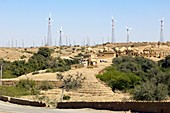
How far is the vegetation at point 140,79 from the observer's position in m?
41.9

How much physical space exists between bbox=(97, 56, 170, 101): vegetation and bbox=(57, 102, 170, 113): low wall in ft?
27.0

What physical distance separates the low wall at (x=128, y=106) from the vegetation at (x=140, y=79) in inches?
324

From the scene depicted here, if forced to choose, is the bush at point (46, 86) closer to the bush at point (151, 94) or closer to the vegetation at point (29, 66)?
the vegetation at point (29, 66)

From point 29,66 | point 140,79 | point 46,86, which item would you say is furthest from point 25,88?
point 29,66

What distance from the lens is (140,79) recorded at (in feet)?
205

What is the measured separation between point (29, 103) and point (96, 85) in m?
17.5

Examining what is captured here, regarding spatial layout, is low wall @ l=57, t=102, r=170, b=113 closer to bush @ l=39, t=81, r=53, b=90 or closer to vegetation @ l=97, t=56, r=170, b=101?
vegetation @ l=97, t=56, r=170, b=101

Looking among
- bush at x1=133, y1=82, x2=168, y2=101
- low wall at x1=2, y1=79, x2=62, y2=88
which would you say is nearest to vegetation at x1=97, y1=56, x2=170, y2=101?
bush at x1=133, y1=82, x2=168, y2=101

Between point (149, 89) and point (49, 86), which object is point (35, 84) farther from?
point (149, 89)

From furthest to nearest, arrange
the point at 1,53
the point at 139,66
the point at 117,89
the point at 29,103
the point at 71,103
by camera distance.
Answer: the point at 1,53 → the point at 139,66 → the point at 117,89 → the point at 29,103 → the point at 71,103

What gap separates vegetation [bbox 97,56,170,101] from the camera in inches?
1651

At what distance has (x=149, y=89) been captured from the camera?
4228 centimetres

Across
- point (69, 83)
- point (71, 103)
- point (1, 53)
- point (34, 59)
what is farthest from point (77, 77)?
point (1, 53)

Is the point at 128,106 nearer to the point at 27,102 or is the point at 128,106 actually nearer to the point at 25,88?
the point at 27,102
